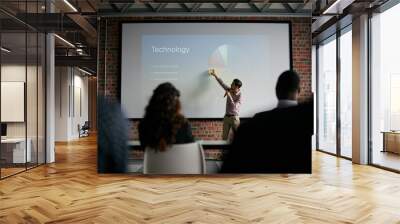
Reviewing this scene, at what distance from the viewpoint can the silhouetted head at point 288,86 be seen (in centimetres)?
570

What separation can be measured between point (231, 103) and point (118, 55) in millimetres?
1856

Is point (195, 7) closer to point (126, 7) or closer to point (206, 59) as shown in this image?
point (206, 59)

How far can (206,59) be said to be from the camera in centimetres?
577

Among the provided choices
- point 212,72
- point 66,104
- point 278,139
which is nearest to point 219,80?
point 212,72

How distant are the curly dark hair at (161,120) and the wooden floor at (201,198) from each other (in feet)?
2.32

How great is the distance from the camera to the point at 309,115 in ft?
18.8

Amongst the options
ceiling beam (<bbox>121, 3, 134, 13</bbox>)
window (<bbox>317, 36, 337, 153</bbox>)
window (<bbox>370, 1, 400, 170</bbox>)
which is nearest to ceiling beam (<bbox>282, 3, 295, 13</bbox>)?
ceiling beam (<bbox>121, 3, 134, 13</bbox>)

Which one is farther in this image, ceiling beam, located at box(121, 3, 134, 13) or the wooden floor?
ceiling beam, located at box(121, 3, 134, 13)

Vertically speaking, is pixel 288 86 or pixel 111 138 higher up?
pixel 288 86

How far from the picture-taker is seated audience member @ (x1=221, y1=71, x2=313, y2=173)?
18.5ft

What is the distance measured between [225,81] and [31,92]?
4.23m

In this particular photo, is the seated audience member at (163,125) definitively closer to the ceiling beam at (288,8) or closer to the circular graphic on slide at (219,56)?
the circular graphic on slide at (219,56)

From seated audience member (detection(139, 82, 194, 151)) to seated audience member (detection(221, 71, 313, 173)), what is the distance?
2.56 feet

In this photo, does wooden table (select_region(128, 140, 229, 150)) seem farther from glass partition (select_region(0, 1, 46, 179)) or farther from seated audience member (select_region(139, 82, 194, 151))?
glass partition (select_region(0, 1, 46, 179))
